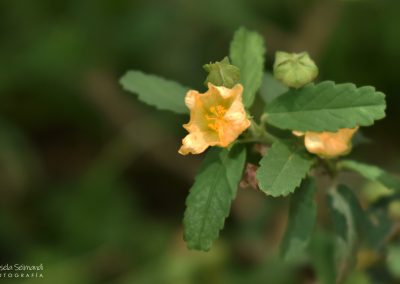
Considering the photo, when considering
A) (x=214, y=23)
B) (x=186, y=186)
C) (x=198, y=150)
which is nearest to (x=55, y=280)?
(x=186, y=186)

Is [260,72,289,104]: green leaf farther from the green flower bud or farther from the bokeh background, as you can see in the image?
the bokeh background

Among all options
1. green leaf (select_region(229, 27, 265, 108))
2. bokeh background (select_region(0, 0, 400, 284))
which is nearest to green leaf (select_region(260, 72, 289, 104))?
green leaf (select_region(229, 27, 265, 108))

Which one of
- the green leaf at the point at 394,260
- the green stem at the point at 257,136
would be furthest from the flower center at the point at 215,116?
the green leaf at the point at 394,260

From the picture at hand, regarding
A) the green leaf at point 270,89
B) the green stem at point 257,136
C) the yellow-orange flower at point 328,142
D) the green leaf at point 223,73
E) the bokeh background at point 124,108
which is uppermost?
the bokeh background at point 124,108

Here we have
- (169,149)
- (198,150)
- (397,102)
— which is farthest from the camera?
(169,149)

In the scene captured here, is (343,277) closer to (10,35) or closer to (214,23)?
(214,23)

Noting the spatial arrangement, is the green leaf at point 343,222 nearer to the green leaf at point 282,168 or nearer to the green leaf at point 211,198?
the green leaf at point 282,168

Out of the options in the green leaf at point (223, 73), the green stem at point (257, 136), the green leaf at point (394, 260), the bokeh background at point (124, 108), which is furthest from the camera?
the bokeh background at point (124, 108)

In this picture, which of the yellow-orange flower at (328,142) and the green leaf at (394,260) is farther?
the green leaf at (394,260)
